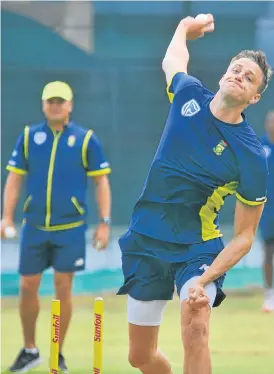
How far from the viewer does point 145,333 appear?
4453 millimetres

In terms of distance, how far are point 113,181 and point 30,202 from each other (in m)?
3.31

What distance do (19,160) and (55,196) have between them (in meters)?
0.30

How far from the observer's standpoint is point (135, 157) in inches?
365

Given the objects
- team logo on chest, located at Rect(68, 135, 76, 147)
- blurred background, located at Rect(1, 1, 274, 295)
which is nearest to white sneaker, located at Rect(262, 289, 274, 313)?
blurred background, located at Rect(1, 1, 274, 295)

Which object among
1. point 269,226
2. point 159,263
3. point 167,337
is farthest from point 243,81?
point 269,226

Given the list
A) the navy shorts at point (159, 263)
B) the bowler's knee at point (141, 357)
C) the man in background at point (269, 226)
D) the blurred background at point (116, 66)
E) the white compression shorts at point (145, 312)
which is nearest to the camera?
the navy shorts at point (159, 263)

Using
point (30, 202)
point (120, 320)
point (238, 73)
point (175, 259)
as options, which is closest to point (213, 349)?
point (120, 320)

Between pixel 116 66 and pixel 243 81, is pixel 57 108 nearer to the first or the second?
pixel 243 81

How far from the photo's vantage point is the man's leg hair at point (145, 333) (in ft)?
14.4

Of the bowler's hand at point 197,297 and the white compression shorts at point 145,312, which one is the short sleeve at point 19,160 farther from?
the bowler's hand at point 197,297

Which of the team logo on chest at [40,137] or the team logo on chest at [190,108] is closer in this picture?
the team logo on chest at [190,108]

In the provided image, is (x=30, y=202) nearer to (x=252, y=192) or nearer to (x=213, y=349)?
(x=213, y=349)

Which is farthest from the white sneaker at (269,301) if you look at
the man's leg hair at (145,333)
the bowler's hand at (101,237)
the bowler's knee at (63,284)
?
the man's leg hair at (145,333)

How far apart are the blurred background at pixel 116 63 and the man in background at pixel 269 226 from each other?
139cm
